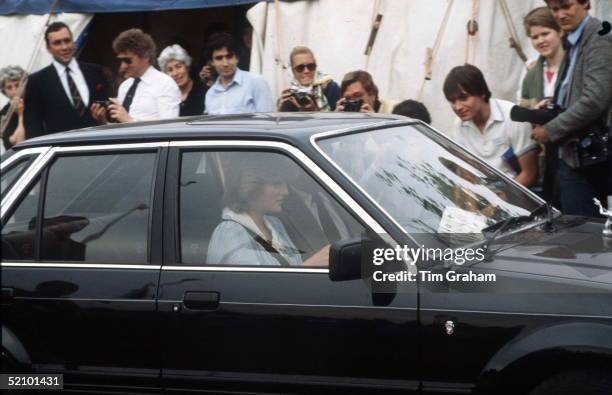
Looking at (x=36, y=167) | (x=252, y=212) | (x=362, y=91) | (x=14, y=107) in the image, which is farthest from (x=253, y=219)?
(x=14, y=107)

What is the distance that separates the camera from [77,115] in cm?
947

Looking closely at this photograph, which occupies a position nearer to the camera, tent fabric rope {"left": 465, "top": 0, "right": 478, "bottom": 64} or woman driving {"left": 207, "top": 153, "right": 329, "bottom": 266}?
woman driving {"left": 207, "top": 153, "right": 329, "bottom": 266}

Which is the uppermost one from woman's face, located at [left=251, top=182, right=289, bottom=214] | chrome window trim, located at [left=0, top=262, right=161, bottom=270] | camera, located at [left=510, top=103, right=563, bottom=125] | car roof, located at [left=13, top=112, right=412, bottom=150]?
camera, located at [left=510, top=103, right=563, bottom=125]

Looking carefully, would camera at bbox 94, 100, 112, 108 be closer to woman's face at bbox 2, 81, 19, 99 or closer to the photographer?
woman's face at bbox 2, 81, 19, 99

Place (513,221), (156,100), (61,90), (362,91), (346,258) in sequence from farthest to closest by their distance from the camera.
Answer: (61,90) → (156,100) → (362,91) → (513,221) → (346,258)

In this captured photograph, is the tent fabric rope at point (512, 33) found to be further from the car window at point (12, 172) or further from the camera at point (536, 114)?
the car window at point (12, 172)

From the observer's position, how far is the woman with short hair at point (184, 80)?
355 inches

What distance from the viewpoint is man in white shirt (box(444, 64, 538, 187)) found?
735cm

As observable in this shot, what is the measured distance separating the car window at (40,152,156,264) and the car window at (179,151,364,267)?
0.19 meters

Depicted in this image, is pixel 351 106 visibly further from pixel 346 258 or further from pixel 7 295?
pixel 346 258

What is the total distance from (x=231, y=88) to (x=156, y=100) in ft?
2.52

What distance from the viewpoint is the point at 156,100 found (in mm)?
8750

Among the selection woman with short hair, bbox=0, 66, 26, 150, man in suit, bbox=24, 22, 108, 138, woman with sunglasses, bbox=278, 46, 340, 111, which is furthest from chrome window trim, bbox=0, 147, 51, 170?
woman with short hair, bbox=0, 66, 26, 150

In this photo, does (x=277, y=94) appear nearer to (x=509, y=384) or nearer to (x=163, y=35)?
(x=163, y=35)
